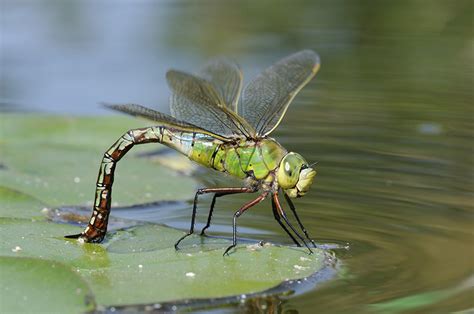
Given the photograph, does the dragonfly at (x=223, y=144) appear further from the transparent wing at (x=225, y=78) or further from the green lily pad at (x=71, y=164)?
the green lily pad at (x=71, y=164)

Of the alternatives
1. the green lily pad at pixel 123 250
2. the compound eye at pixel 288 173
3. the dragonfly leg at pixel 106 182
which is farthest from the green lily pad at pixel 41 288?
the compound eye at pixel 288 173

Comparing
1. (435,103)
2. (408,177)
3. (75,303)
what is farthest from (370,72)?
(75,303)

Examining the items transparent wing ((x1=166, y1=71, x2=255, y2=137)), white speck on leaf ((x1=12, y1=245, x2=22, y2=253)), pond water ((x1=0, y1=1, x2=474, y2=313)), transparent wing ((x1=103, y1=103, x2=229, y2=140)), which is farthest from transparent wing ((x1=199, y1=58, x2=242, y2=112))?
white speck on leaf ((x1=12, y1=245, x2=22, y2=253))

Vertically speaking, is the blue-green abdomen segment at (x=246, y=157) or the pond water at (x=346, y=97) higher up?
the blue-green abdomen segment at (x=246, y=157)

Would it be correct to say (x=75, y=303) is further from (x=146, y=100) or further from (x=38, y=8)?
(x=38, y=8)

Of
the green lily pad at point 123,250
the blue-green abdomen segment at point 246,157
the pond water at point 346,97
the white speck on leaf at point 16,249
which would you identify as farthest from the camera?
the blue-green abdomen segment at point 246,157
